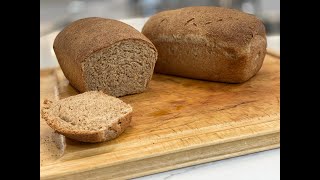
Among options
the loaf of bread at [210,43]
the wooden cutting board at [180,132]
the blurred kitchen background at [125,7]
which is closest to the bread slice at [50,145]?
the wooden cutting board at [180,132]

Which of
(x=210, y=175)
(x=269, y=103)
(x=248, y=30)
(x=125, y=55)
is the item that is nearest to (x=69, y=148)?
(x=210, y=175)

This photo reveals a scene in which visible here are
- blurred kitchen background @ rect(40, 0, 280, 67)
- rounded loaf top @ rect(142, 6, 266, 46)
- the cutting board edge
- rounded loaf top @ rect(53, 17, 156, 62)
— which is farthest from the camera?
blurred kitchen background @ rect(40, 0, 280, 67)

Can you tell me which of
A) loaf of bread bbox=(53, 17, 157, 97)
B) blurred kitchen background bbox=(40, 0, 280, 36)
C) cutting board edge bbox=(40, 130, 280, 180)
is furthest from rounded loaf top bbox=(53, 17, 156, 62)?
blurred kitchen background bbox=(40, 0, 280, 36)

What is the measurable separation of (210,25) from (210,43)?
10 centimetres

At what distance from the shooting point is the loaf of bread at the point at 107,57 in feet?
7.29

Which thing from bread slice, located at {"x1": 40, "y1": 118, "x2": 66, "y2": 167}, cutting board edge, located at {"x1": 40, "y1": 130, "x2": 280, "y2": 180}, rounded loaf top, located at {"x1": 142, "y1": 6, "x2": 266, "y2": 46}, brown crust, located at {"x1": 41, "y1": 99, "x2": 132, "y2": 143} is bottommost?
cutting board edge, located at {"x1": 40, "y1": 130, "x2": 280, "y2": 180}

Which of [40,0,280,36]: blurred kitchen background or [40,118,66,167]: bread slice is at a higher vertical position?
[40,118,66,167]: bread slice

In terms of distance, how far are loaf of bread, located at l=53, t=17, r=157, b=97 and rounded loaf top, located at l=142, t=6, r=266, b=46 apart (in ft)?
0.91

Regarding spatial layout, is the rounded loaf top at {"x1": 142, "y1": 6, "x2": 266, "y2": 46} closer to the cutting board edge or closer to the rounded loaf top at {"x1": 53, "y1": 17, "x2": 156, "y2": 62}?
the rounded loaf top at {"x1": 53, "y1": 17, "x2": 156, "y2": 62}

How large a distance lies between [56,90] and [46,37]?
3.17ft

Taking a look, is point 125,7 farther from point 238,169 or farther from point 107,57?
point 238,169

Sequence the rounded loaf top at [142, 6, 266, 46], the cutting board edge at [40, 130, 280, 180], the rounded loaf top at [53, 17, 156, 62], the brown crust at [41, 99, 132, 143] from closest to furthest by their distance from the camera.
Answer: the cutting board edge at [40, 130, 280, 180], the brown crust at [41, 99, 132, 143], the rounded loaf top at [53, 17, 156, 62], the rounded loaf top at [142, 6, 266, 46]

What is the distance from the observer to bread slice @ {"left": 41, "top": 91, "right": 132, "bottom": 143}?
5.73ft

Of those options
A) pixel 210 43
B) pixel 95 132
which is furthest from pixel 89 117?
pixel 210 43
